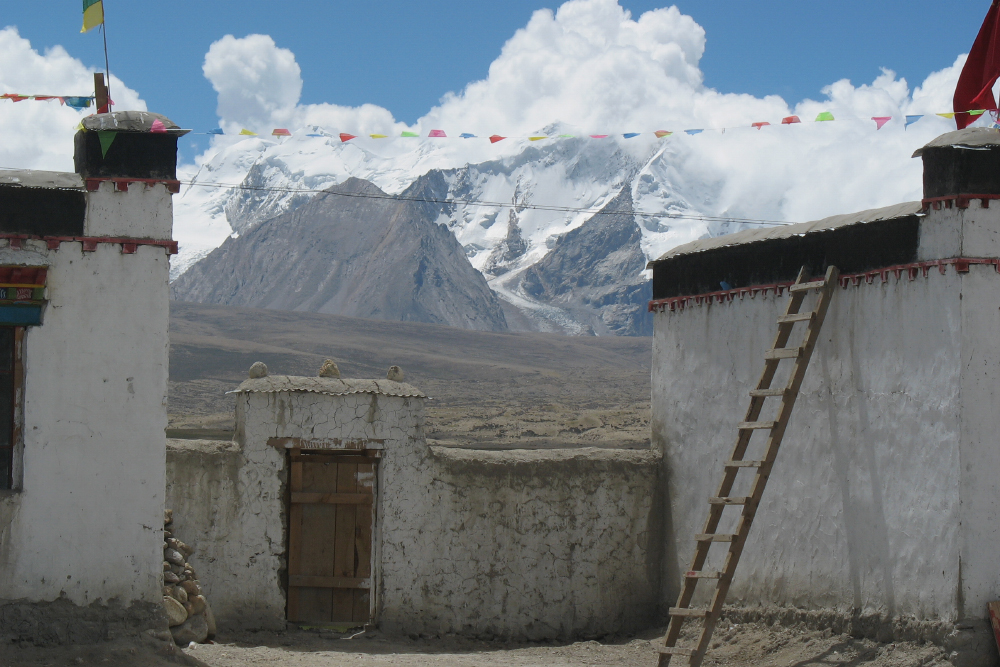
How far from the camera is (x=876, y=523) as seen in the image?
31.8ft

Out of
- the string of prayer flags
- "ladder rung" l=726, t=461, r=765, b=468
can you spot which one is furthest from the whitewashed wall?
the string of prayer flags

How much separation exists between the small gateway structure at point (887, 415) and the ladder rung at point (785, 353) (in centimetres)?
36


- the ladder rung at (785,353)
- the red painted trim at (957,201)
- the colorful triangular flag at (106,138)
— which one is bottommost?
the ladder rung at (785,353)

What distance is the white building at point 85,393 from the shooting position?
29.0 feet

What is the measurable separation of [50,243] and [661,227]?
19416 centimetres

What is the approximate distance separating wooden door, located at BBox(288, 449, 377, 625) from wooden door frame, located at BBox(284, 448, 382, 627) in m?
0.01

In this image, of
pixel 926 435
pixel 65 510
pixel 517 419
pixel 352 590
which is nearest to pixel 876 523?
pixel 926 435

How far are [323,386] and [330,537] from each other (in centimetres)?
152

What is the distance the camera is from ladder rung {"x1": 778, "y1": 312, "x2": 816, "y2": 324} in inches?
401

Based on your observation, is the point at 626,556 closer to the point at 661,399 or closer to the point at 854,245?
the point at 661,399

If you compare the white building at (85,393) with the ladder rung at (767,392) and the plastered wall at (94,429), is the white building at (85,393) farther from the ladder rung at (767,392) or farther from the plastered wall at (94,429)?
the ladder rung at (767,392)

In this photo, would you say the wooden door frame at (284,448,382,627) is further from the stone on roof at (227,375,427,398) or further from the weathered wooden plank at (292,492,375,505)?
the stone on roof at (227,375,427,398)

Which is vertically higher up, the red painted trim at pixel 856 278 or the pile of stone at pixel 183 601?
the red painted trim at pixel 856 278

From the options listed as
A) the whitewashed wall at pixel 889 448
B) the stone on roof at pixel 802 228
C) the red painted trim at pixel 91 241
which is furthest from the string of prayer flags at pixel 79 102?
the whitewashed wall at pixel 889 448
